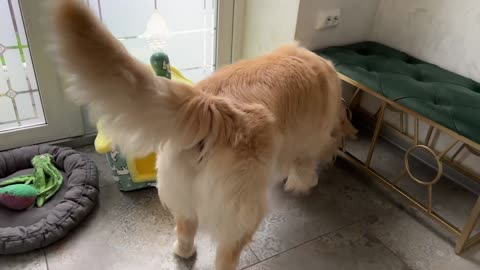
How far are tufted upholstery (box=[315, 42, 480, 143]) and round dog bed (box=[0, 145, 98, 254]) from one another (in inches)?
45.7

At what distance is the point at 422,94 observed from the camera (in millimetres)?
1480

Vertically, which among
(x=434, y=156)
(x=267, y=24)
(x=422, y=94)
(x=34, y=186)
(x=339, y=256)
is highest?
(x=267, y=24)

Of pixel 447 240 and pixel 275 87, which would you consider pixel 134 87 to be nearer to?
pixel 275 87

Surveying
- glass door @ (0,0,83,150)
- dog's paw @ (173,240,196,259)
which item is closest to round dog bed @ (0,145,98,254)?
glass door @ (0,0,83,150)

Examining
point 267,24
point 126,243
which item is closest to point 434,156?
point 267,24

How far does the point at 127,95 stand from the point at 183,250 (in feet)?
2.52

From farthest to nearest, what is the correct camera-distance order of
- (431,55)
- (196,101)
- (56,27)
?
(431,55) → (196,101) → (56,27)

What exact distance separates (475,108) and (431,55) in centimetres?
53

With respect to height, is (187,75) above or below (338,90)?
below

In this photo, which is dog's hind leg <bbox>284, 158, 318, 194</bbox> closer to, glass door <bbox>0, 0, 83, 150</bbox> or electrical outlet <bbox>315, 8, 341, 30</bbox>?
electrical outlet <bbox>315, 8, 341, 30</bbox>

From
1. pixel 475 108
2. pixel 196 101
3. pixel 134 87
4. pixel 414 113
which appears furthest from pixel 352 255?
pixel 134 87

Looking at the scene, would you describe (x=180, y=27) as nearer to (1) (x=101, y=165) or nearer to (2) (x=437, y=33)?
(1) (x=101, y=165)

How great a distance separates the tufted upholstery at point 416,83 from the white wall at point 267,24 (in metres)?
0.20

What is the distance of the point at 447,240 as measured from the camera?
5.06 ft
